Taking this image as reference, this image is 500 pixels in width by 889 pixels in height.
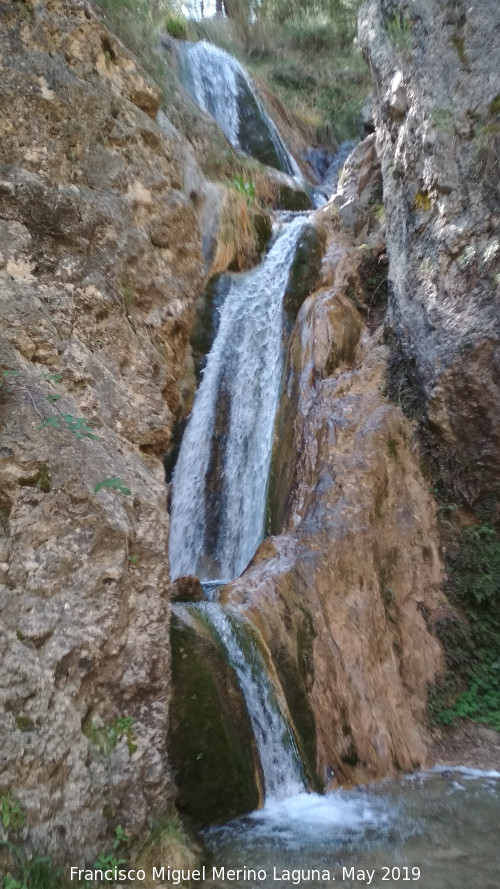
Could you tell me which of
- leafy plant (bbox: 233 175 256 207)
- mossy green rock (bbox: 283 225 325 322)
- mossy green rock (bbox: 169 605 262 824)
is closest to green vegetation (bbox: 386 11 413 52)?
mossy green rock (bbox: 283 225 325 322)

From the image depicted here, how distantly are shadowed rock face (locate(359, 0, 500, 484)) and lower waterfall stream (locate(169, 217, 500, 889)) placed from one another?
231cm

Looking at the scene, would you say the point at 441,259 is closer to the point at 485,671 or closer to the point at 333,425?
the point at 333,425

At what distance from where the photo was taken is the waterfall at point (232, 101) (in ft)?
46.8

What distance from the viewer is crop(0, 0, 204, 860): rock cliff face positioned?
114 inches

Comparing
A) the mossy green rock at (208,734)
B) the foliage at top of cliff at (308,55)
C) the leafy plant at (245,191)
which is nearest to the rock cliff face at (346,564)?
the mossy green rock at (208,734)

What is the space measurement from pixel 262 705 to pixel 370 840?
4.09 feet

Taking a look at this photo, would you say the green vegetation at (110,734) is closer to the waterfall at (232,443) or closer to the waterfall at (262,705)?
the waterfall at (262,705)

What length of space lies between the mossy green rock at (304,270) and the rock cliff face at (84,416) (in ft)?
11.3

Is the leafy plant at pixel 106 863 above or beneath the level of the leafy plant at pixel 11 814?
beneath

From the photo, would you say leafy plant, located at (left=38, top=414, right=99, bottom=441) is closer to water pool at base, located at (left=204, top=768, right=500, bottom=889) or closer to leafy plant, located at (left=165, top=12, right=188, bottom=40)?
water pool at base, located at (left=204, top=768, right=500, bottom=889)

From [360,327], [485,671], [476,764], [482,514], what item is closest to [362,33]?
[360,327]

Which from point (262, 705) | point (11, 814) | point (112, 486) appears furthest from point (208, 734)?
point (112, 486)

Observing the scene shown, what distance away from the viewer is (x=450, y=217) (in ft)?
22.5

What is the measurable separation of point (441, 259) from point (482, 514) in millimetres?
3122
